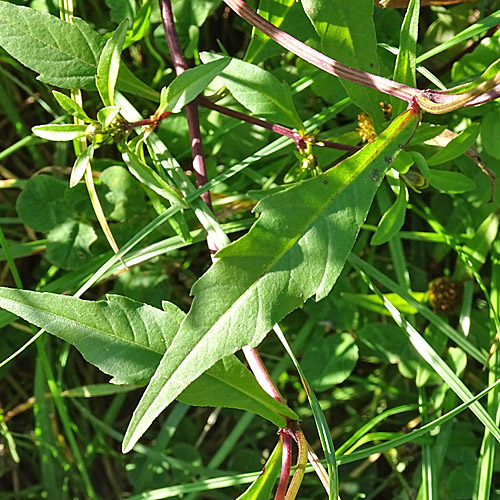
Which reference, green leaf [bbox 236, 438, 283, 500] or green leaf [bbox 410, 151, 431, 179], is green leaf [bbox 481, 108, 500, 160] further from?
green leaf [bbox 236, 438, 283, 500]

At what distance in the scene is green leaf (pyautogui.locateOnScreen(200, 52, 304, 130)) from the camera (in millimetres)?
1292

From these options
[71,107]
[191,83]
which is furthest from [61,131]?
[191,83]

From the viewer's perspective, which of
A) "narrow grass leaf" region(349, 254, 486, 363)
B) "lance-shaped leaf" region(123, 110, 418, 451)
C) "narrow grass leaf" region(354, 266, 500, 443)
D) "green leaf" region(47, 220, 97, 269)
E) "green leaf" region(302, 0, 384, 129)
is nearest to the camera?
"lance-shaped leaf" region(123, 110, 418, 451)

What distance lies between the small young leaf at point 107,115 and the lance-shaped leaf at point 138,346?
0.33 m

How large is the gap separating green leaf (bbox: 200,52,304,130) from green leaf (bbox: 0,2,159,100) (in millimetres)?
245

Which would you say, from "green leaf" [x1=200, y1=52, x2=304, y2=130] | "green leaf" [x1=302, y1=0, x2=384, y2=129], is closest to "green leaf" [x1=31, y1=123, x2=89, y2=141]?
"green leaf" [x1=200, y1=52, x2=304, y2=130]

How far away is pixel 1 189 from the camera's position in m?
1.94

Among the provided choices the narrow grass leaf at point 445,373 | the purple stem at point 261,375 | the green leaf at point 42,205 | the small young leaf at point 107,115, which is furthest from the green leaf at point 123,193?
the narrow grass leaf at point 445,373

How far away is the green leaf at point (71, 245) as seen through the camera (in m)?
1.68

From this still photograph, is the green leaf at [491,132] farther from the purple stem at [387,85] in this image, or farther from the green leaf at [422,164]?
the purple stem at [387,85]

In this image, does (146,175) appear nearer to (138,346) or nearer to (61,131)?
(61,131)

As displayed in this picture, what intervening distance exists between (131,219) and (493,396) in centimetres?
100

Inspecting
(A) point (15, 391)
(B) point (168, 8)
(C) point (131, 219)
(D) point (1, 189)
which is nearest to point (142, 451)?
(A) point (15, 391)

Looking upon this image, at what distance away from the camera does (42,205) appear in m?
1.72
